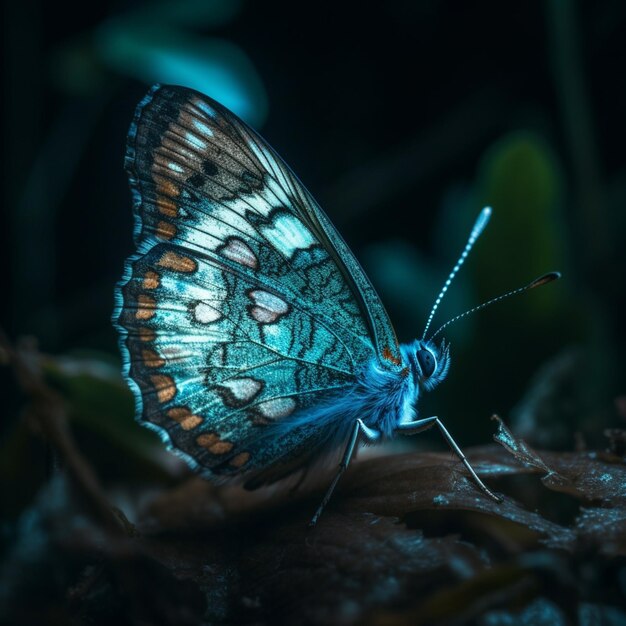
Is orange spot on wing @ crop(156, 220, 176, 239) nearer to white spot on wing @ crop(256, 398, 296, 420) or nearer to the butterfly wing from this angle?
the butterfly wing

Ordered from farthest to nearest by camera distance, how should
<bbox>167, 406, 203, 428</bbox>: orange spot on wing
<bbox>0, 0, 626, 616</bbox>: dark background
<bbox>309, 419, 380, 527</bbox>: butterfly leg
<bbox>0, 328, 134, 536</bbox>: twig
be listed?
<bbox>0, 0, 626, 616</bbox>: dark background → <bbox>167, 406, 203, 428</bbox>: orange spot on wing → <bbox>309, 419, 380, 527</bbox>: butterfly leg → <bbox>0, 328, 134, 536</bbox>: twig

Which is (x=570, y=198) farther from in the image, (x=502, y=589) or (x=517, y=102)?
(x=502, y=589)

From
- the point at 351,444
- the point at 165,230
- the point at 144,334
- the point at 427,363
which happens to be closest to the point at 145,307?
the point at 144,334

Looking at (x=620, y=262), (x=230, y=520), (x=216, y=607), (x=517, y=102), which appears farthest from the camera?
(x=517, y=102)

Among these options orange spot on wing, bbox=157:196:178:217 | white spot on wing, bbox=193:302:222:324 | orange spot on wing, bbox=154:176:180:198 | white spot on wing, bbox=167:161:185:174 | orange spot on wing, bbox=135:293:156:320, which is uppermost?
white spot on wing, bbox=167:161:185:174

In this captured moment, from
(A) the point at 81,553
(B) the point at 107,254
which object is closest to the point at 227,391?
(A) the point at 81,553

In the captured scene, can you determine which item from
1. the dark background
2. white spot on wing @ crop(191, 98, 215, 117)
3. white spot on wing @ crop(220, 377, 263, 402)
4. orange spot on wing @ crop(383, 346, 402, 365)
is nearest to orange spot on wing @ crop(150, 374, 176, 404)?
white spot on wing @ crop(220, 377, 263, 402)

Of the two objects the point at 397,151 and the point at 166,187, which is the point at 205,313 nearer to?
the point at 166,187

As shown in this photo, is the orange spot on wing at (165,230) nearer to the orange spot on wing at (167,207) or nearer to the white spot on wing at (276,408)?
the orange spot on wing at (167,207)
